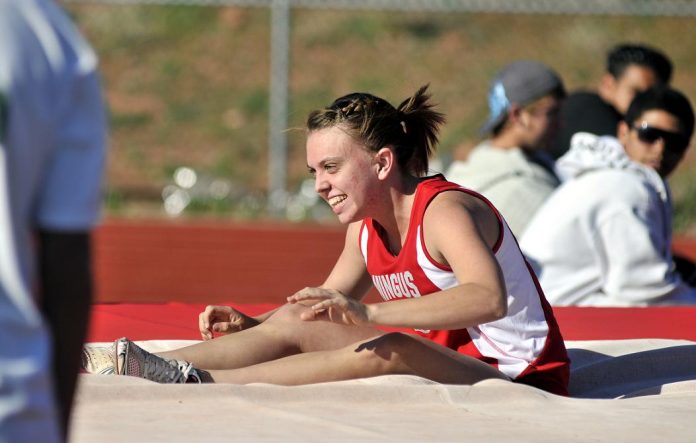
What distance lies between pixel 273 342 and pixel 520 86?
9.94 ft

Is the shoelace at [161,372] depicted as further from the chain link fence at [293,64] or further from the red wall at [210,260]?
the chain link fence at [293,64]

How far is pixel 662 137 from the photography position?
521 centimetres

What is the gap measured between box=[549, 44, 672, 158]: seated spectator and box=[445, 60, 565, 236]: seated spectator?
0.75 m

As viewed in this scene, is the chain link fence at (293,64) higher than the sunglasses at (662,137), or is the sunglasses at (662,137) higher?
the chain link fence at (293,64)

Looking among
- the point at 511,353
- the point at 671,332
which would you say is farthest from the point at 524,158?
the point at 511,353

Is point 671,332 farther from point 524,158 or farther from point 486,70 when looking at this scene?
point 486,70

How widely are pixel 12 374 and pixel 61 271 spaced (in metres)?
0.15

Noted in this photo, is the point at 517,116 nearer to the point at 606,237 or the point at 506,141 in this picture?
the point at 506,141

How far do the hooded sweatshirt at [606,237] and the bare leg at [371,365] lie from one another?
1938mm

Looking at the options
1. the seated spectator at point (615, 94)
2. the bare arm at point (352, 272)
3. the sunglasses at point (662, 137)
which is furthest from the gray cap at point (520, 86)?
the bare arm at point (352, 272)

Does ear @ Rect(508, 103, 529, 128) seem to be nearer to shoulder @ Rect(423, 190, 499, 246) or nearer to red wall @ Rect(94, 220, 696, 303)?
red wall @ Rect(94, 220, 696, 303)

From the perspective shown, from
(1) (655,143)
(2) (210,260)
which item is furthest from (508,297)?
(2) (210,260)

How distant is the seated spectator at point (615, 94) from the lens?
684 cm

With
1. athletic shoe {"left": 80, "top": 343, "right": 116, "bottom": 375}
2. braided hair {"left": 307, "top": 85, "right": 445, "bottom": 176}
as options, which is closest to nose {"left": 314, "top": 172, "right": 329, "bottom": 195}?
braided hair {"left": 307, "top": 85, "right": 445, "bottom": 176}
